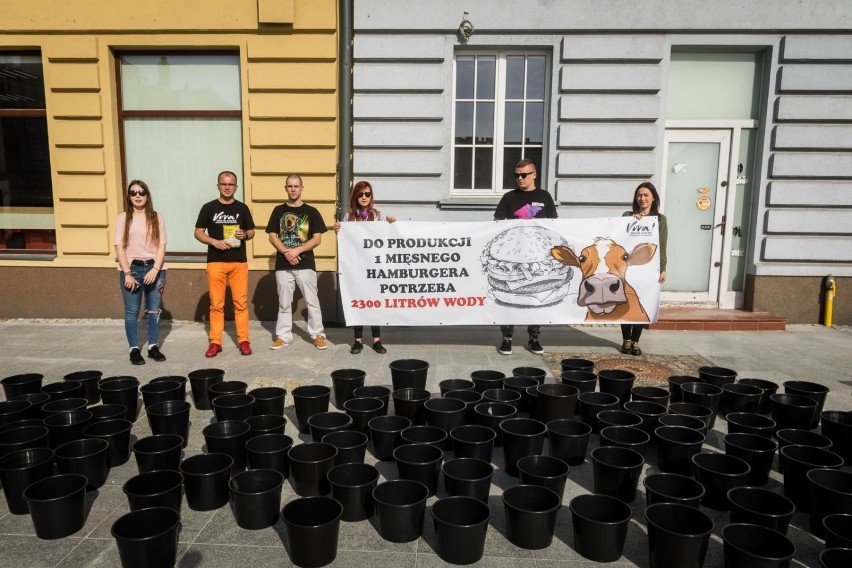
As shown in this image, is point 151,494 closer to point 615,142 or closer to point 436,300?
point 436,300

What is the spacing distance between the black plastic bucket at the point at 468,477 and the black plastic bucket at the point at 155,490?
1416 millimetres

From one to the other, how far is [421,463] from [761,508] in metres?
1.74

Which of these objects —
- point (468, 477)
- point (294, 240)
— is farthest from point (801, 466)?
point (294, 240)

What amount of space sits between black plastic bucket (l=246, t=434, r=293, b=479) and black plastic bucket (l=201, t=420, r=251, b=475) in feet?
0.16

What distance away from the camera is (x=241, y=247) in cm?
663

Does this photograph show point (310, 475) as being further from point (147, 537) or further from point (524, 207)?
point (524, 207)

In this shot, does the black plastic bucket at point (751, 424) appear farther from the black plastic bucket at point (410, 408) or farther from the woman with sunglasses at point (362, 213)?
the woman with sunglasses at point (362, 213)

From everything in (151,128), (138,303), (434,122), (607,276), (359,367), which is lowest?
(359,367)

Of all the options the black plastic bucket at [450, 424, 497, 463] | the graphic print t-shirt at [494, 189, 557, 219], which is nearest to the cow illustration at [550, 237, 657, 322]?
the graphic print t-shirt at [494, 189, 557, 219]

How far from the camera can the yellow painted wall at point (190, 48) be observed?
8.02 m

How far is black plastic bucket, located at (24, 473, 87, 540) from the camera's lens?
2998 millimetres

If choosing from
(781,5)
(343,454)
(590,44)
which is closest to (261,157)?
(590,44)

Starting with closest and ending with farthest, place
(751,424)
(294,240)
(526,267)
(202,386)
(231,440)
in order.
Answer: (231,440) → (751,424) → (202,386) → (526,267) → (294,240)

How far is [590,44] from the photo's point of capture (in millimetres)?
8016
